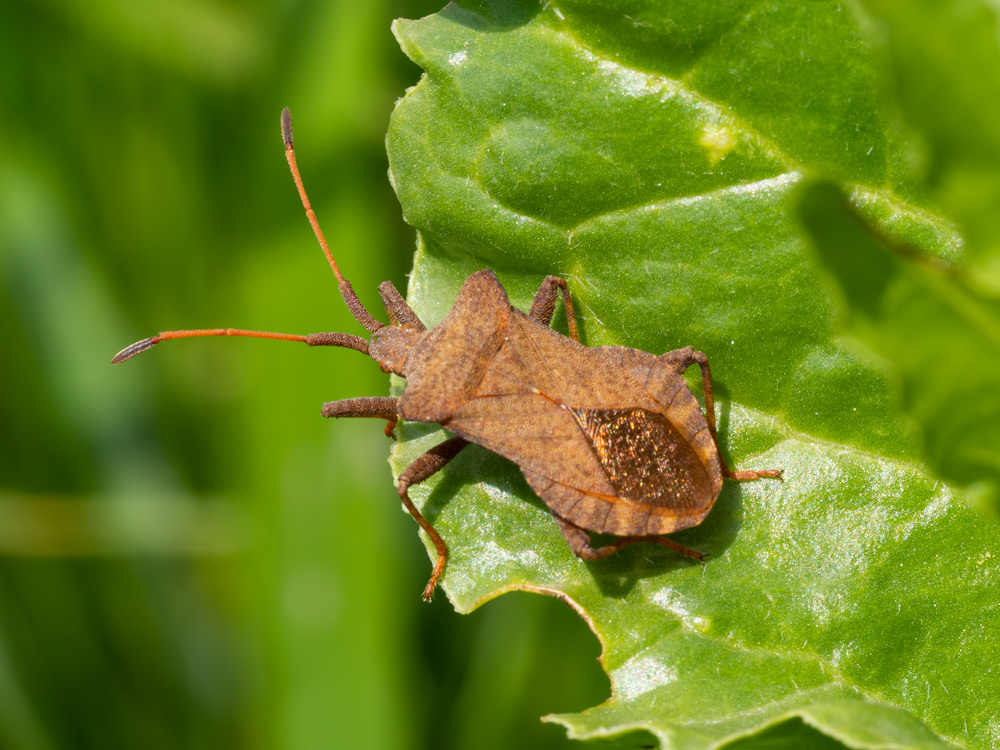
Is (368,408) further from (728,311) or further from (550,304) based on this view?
(728,311)

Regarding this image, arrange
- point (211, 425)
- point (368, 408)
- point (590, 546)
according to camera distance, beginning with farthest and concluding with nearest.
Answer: point (211, 425) → point (368, 408) → point (590, 546)

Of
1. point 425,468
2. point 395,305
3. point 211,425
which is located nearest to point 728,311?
point 425,468

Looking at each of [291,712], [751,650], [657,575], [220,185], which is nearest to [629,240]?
[657,575]

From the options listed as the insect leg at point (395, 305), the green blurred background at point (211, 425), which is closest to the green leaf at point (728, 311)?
the insect leg at point (395, 305)

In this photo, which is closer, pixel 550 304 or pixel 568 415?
pixel 550 304

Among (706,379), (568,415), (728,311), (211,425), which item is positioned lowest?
(211,425)

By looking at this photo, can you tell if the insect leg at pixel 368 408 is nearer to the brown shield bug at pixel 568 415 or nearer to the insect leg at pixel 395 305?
the brown shield bug at pixel 568 415

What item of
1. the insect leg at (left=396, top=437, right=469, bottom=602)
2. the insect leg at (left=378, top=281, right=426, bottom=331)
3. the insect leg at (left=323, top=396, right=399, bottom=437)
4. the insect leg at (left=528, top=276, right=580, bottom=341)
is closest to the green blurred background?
the insect leg at (left=323, top=396, right=399, bottom=437)

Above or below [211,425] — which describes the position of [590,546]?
above
